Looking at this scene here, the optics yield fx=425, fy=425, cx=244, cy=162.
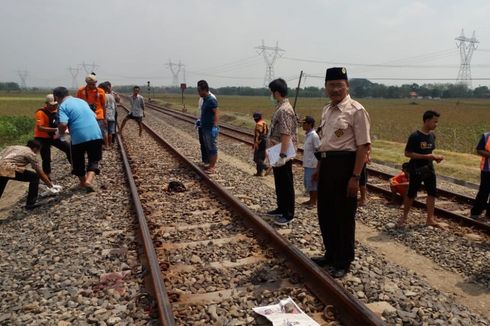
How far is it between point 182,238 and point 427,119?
3757 mm

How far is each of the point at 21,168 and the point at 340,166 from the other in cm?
549

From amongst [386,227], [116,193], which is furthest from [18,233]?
[386,227]

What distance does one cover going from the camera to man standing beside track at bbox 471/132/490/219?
661cm

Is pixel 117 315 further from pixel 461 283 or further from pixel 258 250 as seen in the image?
pixel 461 283

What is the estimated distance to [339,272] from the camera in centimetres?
446

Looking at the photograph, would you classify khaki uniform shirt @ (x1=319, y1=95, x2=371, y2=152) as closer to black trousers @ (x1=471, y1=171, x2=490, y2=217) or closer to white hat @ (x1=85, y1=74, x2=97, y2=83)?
black trousers @ (x1=471, y1=171, x2=490, y2=217)

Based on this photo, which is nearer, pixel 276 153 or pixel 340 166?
pixel 340 166

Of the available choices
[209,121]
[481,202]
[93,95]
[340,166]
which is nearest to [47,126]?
[93,95]

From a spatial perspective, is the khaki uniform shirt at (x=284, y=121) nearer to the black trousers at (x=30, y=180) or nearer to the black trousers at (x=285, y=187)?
the black trousers at (x=285, y=187)

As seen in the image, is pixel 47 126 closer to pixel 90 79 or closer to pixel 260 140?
pixel 90 79

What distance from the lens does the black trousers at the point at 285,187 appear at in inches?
233

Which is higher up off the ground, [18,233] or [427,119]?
[427,119]

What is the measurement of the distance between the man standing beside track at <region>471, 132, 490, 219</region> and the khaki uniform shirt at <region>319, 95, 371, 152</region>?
3.50 m

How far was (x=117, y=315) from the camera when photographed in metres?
3.75
